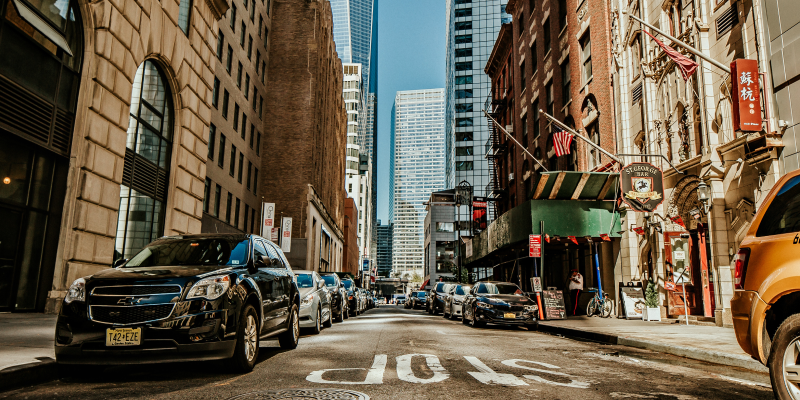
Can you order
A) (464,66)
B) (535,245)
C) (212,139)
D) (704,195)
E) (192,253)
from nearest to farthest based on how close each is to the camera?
(192,253) < (704,195) < (535,245) < (212,139) < (464,66)

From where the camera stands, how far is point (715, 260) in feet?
51.6

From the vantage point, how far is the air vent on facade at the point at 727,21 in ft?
51.8

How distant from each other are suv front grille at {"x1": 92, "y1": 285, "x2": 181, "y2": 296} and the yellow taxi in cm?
565

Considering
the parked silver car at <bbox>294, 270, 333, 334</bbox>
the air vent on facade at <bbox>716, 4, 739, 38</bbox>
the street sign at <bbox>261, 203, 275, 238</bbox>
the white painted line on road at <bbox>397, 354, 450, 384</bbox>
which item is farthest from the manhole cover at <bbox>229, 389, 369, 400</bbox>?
the street sign at <bbox>261, 203, 275, 238</bbox>

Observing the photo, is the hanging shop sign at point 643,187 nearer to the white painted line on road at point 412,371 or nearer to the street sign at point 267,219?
the white painted line on road at point 412,371

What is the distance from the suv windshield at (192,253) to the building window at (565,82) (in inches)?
909

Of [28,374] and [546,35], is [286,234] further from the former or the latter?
[28,374]

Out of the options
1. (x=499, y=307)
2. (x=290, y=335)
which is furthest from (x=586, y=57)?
(x=290, y=335)

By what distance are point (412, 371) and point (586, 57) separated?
2235 cm

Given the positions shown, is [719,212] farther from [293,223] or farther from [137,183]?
[293,223]

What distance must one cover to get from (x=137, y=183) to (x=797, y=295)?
16.8 meters

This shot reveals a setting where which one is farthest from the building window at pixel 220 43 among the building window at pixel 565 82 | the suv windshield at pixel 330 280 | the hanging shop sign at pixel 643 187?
the hanging shop sign at pixel 643 187

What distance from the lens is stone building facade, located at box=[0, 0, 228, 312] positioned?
12.5 metres

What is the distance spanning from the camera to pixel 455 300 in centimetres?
2312
